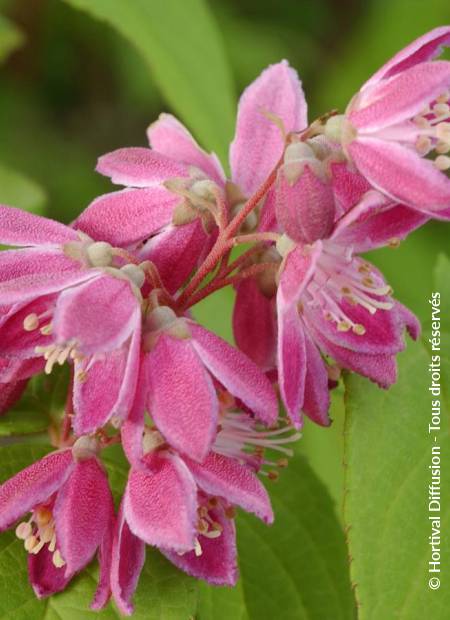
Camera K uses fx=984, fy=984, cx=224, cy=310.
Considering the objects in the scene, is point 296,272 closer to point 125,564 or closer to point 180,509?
point 180,509

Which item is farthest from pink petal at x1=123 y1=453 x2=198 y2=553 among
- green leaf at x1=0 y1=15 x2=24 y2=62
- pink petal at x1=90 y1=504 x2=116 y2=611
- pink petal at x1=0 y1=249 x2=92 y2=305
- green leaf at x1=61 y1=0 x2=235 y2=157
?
green leaf at x1=0 y1=15 x2=24 y2=62

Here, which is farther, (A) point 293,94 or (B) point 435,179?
(A) point 293,94

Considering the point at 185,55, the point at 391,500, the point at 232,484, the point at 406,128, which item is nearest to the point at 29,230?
the point at 232,484

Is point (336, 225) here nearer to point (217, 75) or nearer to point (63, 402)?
point (63, 402)

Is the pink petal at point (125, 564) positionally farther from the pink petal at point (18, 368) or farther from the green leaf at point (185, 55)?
A: the green leaf at point (185, 55)

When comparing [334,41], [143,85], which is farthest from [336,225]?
[334,41]

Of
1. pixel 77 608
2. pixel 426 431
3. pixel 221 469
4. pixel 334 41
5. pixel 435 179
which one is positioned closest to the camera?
pixel 435 179
